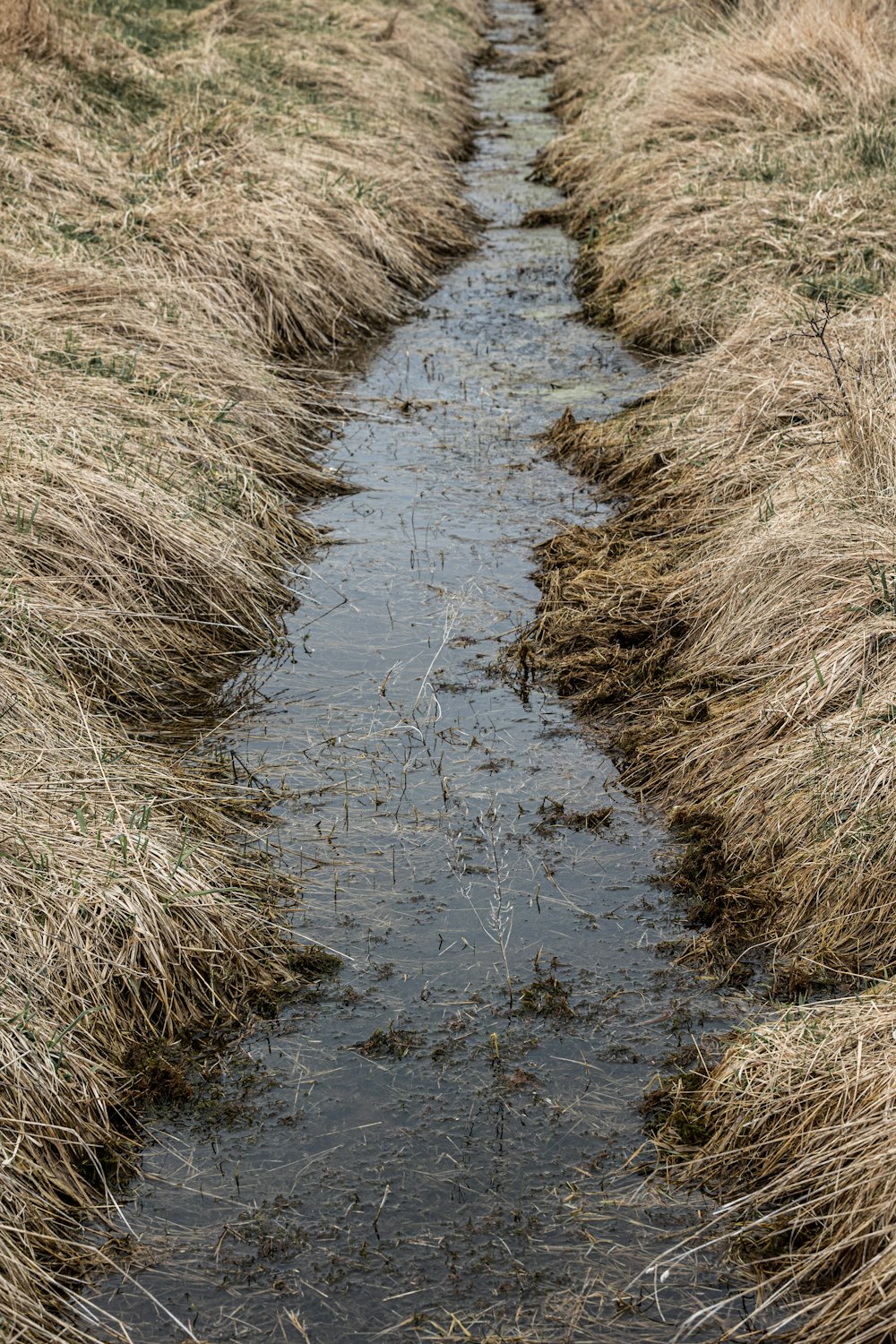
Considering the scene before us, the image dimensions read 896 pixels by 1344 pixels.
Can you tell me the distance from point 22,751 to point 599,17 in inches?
610

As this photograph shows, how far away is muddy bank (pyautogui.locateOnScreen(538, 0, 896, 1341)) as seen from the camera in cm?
309

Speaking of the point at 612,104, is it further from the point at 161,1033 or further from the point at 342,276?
the point at 161,1033

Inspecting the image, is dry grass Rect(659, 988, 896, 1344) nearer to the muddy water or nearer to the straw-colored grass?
the muddy water

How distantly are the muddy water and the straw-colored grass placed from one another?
22 centimetres

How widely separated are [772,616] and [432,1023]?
Result: 207cm

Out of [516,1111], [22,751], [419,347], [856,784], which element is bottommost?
[419,347]

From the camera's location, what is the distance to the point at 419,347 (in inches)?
355

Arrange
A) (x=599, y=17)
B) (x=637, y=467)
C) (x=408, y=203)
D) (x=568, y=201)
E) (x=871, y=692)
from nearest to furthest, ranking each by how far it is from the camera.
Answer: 1. (x=871, y=692)
2. (x=637, y=467)
3. (x=408, y=203)
4. (x=568, y=201)
5. (x=599, y=17)

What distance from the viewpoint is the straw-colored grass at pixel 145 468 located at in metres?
3.48

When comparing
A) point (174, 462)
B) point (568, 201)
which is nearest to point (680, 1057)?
point (174, 462)

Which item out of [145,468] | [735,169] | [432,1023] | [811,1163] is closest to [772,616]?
[432,1023]

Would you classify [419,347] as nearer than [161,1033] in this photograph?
No

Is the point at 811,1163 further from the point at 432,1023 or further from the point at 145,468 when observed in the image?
the point at 145,468

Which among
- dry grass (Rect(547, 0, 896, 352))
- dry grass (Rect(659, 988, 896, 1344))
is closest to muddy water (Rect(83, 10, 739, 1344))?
dry grass (Rect(659, 988, 896, 1344))
